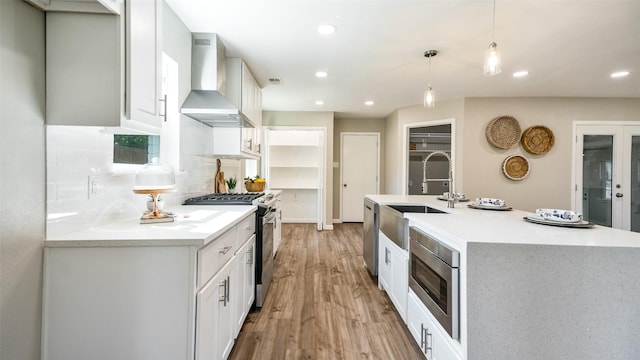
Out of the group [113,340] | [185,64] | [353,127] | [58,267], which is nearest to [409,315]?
[113,340]

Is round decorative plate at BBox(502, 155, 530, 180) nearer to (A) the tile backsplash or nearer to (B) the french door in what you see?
(B) the french door

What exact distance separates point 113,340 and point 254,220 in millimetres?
1235

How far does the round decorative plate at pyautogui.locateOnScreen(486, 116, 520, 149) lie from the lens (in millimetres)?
4539

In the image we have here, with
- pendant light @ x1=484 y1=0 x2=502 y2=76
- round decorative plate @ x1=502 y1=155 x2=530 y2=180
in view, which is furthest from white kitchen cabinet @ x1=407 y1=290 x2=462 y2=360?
round decorative plate @ x1=502 y1=155 x2=530 y2=180

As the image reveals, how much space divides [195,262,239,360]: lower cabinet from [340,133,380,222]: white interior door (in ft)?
16.2

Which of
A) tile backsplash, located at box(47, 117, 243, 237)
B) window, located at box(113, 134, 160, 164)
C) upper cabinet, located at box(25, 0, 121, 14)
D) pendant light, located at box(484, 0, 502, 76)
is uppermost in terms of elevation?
pendant light, located at box(484, 0, 502, 76)

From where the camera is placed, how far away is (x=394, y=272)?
2309mm

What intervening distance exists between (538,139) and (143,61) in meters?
5.36

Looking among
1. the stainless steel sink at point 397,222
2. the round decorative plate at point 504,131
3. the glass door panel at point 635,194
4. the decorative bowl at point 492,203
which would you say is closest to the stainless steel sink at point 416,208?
the stainless steel sink at point 397,222

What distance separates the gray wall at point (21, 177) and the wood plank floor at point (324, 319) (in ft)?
3.63

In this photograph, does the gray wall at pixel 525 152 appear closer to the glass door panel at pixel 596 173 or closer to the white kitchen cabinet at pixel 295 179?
the glass door panel at pixel 596 173

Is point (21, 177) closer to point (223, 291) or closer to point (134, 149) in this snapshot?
point (134, 149)

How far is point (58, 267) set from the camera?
1169 millimetres

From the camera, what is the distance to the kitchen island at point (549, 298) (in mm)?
1147
